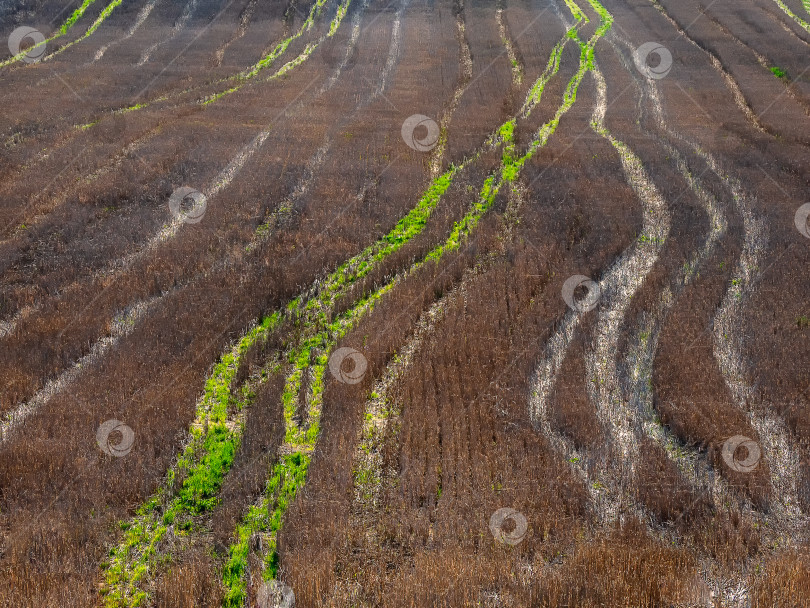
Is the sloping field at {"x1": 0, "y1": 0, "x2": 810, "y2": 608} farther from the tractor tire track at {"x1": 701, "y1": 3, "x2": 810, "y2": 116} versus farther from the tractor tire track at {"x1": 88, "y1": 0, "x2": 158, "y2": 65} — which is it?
the tractor tire track at {"x1": 88, "y1": 0, "x2": 158, "y2": 65}

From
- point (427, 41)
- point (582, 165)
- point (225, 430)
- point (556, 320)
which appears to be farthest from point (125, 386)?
point (427, 41)

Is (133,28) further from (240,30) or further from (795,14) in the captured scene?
(795,14)

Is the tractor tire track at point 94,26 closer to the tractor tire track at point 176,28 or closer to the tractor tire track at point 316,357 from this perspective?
the tractor tire track at point 176,28

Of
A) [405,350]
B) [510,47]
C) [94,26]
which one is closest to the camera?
[405,350]

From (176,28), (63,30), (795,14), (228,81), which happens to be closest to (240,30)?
(176,28)

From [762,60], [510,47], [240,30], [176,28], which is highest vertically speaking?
[176,28]

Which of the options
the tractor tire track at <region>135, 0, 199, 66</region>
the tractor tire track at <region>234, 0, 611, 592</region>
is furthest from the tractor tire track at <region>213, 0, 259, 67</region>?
the tractor tire track at <region>234, 0, 611, 592</region>

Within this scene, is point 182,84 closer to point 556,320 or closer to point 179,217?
point 179,217
